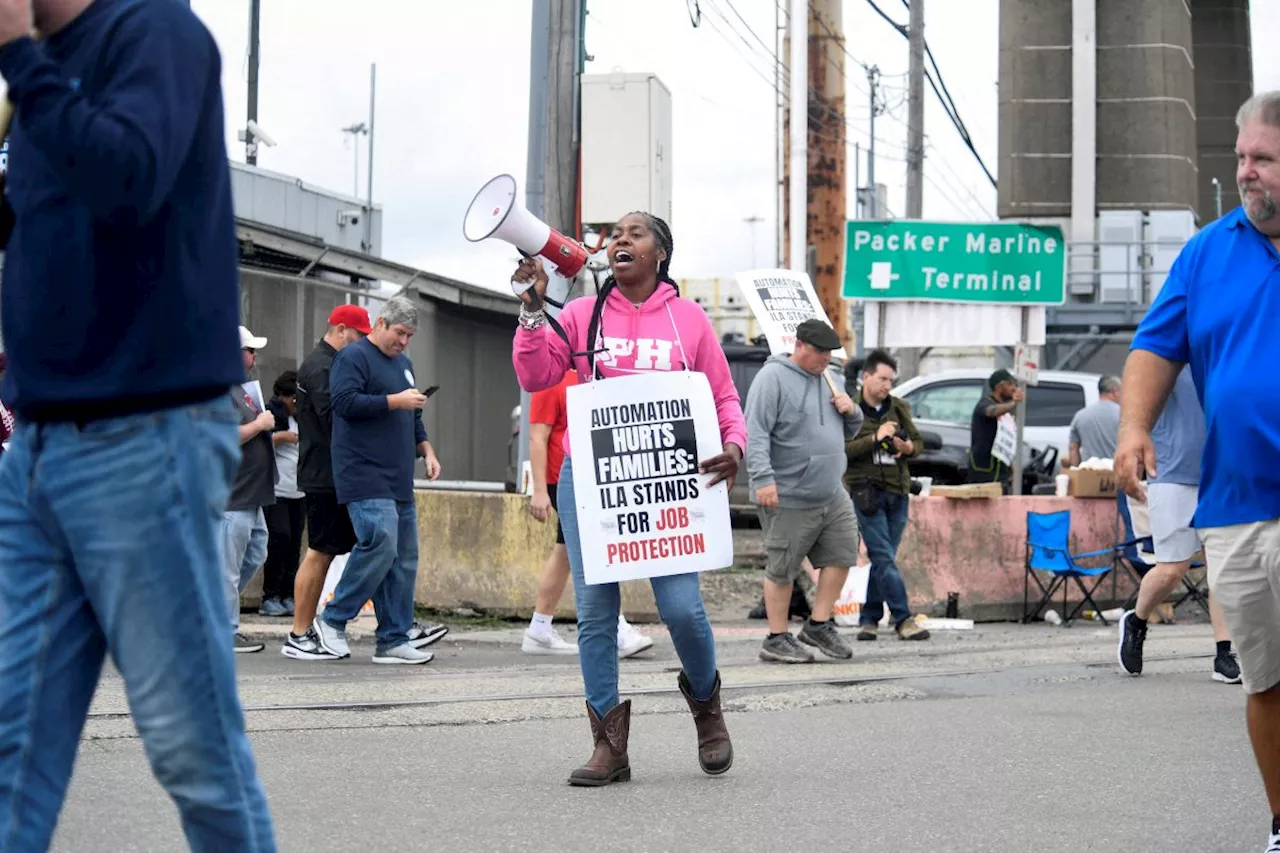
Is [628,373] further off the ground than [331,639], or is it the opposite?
[628,373]

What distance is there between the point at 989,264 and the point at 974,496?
123 inches

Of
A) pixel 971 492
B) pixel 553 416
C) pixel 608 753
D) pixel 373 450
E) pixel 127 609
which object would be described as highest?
pixel 553 416

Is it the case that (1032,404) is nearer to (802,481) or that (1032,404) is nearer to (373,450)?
(802,481)

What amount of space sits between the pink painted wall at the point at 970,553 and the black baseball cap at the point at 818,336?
13.7 feet

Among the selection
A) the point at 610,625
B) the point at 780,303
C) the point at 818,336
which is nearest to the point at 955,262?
the point at 780,303

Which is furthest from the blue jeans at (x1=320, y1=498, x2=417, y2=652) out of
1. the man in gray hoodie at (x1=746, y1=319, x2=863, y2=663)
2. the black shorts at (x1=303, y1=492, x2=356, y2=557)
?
the man in gray hoodie at (x1=746, y1=319, x2=863, y2=663)

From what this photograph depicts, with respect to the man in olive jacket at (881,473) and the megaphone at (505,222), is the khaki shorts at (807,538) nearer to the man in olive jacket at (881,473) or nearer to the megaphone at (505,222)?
the man in olive jacket at (881,473)

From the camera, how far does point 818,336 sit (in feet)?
30.7

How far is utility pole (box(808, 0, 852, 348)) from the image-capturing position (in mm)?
21547

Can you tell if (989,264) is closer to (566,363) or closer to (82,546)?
(566,363)

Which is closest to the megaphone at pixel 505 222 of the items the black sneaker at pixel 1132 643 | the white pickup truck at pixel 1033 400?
the black sneaker at pixel 1132 643

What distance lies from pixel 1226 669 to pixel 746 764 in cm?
357

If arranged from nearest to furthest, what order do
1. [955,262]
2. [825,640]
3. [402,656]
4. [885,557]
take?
[402,656]
[825,640]
[885,557]
[955,262]

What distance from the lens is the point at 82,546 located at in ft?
9.08
